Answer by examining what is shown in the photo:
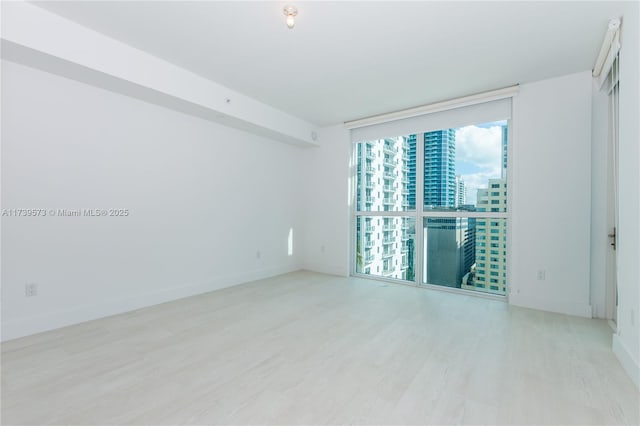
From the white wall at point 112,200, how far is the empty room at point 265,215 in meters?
0.02

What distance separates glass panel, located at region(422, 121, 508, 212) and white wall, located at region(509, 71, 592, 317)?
0.74 feet

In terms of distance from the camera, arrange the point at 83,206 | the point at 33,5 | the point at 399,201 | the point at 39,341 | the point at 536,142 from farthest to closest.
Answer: the point at 399,201 < the point at 536,142 < the point at 83,206 < the point at 39,341 < the point at 33,5

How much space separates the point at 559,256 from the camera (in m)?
3.24

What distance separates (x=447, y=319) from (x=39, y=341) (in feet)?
12.2

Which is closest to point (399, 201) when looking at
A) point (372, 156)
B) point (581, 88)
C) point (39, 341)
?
point (372, 156)

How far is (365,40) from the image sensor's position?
262 cm

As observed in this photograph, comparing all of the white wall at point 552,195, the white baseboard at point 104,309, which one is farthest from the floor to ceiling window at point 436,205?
the white baseboard at point 104,309

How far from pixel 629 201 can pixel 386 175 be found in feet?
10.1

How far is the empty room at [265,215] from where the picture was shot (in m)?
1.82

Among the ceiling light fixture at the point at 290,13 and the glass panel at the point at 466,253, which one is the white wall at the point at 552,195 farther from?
the ceiling light fixture at the point at 290,13

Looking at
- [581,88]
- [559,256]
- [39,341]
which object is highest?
[581,88]

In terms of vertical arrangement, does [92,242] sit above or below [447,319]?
above

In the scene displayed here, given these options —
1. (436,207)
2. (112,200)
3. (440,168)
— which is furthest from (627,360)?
(112,200)

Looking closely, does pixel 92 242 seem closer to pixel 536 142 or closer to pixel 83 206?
pixel 83 206
